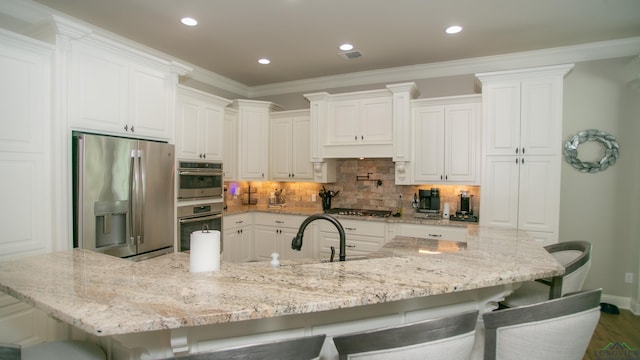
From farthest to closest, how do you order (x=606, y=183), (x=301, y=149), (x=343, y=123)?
1. (x=301, y=149)
2. (x=343, y=123)
3. (x=606, y=183)

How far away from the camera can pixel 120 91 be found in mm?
2939

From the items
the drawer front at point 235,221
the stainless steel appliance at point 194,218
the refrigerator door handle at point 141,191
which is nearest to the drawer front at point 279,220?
the drawer front at point 235,221

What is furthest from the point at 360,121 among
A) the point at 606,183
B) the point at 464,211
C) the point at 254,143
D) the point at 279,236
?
the point at 606,183

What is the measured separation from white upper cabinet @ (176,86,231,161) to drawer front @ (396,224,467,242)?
8.35 feet

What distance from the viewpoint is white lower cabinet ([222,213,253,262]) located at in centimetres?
445

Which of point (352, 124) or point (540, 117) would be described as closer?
point (540, 117)

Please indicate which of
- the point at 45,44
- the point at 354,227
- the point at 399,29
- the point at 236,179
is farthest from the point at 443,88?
the point at 45,44

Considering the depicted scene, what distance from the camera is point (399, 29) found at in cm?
324

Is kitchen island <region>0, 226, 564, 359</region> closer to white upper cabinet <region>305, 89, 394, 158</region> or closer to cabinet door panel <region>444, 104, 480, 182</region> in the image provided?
cabinet door panel <region>444, 104, 480, 182</region>

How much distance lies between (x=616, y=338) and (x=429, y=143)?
100 inches

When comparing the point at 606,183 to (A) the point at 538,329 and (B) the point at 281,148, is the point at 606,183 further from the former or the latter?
(B) the point at 281,148

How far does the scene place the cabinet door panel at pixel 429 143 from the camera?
4070 millimetres

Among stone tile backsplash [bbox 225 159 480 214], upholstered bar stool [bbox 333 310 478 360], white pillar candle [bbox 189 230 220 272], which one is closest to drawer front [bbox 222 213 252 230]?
stone tile backsplash [bbox 225 159 480 214]

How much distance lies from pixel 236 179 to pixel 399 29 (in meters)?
2.93
